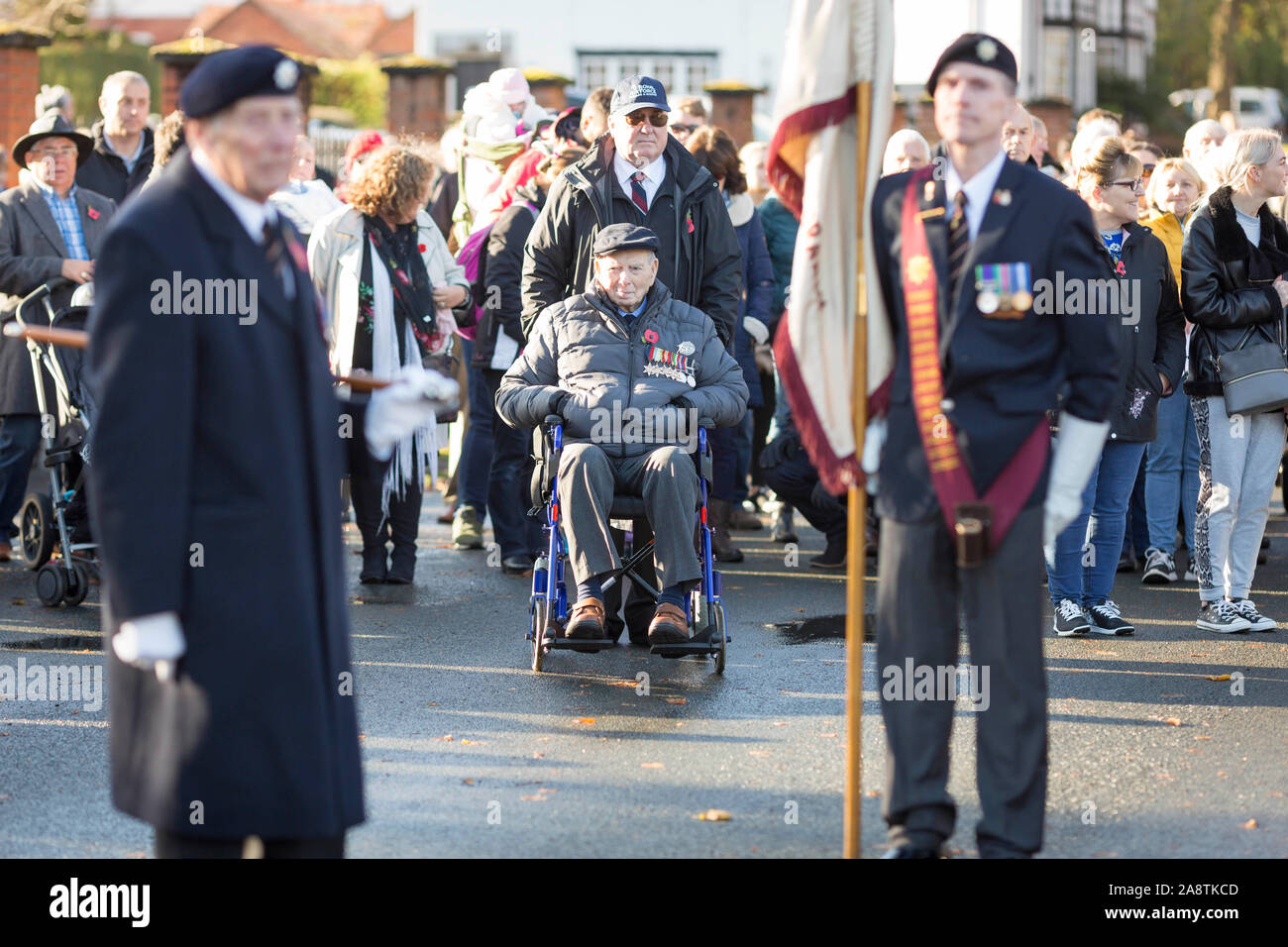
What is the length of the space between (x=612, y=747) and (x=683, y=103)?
23.8ft

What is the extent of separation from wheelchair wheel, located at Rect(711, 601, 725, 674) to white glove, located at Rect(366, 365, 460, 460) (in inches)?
136

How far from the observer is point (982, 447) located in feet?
15.5

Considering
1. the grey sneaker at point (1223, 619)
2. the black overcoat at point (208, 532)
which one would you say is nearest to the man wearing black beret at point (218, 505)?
the black overcoat at point (208, 532)

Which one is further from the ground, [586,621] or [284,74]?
[284,74]

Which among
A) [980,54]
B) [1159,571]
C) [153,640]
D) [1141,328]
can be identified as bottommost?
[1159,571]

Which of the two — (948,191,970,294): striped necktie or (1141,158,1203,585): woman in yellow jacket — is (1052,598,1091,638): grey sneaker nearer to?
(1141,158,1203,585): woman in yellow jacket

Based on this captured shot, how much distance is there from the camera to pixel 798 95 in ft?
16.1

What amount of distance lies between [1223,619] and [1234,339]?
139 cm

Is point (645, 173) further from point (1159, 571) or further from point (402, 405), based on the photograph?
point (402, 405)

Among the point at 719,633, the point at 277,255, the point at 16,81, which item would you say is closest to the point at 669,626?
the point at 719,633

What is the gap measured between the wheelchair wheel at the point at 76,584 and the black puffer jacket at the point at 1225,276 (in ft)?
18.7

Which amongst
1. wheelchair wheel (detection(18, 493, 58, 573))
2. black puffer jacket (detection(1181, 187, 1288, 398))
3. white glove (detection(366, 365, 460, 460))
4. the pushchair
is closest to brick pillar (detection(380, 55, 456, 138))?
the pushchair
